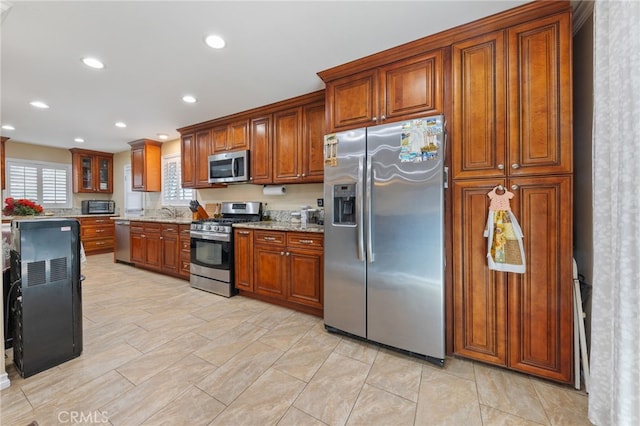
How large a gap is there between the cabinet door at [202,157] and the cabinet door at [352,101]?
234cm

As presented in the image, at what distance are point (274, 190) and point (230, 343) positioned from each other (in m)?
1.96

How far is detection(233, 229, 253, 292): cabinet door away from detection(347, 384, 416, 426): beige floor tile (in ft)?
6.21

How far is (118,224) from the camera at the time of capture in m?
4.87

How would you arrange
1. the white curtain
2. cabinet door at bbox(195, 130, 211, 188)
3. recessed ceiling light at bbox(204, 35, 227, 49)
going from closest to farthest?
the white curtain < recessed ceiling light at bbox(204, 35, 227, 49) < cabinet door at bbox(195, 130, 211, 188)

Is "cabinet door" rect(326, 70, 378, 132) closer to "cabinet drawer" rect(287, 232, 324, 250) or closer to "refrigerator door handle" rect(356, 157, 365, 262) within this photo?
"refrigerator door handle" rect(356, 157, 365, 262)

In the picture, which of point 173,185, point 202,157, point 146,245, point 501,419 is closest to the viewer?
point 501,419

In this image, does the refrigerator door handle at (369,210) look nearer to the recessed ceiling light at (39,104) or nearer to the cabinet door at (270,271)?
the cabinet door at (270,271)

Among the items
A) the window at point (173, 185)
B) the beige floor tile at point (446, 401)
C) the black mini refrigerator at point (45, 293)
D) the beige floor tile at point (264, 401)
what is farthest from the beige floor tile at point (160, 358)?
the window at point (173, 185)

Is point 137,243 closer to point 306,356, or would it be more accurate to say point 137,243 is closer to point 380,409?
point 306,356

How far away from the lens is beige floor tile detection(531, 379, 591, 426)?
1.39 m

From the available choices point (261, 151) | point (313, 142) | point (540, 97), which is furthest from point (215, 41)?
point (540, 97)


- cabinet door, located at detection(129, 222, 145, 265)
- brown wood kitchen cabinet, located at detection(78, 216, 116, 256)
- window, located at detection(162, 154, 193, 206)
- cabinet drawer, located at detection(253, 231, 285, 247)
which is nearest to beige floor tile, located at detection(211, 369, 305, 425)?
cabinet drawer, located at detection(253, 231, 285, 247)

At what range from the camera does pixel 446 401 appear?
152 cm

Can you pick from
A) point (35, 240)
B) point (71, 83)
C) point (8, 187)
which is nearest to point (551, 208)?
point (35, 240)
